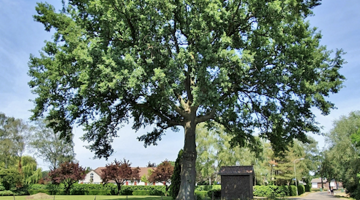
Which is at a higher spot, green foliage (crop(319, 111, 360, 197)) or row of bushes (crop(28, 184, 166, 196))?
green foliage (crop(319, 111, 360, 197))

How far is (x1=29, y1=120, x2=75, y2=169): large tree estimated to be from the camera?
50281 mm

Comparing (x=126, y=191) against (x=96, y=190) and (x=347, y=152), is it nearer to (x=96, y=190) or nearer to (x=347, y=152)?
(x=96, y=190)

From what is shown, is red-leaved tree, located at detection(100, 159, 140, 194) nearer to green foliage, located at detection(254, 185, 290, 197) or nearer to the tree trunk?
green foliage, located at detection(254, 185, 290, 197)

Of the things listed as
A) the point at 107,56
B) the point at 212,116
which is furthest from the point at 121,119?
the point at 107,56

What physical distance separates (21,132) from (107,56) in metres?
46.8

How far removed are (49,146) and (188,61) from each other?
4627 centimetres

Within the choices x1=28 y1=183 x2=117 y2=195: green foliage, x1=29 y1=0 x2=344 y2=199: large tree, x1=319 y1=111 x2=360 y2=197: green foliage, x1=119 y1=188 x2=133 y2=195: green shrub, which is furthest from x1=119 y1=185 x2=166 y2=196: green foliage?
x1=29 y1=0 x2=344 y2=199: large tree

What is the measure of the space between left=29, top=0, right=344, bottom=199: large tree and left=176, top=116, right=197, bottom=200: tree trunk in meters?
0.06

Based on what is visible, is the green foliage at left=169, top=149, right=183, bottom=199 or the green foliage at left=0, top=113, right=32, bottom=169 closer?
the green foliage at left=169, top=149, right=183, bottom=199

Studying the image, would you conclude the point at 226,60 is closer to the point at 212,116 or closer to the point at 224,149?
the point at 212,116

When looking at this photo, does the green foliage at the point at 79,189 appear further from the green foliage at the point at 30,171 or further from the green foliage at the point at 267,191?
the green foliage at the point at 267,191

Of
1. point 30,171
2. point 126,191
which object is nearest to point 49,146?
point 30,171

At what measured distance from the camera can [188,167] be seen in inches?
625

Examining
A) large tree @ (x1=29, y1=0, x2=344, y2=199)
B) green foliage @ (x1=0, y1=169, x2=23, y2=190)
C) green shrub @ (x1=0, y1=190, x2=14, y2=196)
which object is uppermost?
large tree @ (x1=29, y1=0, x2=344, y2=199)
